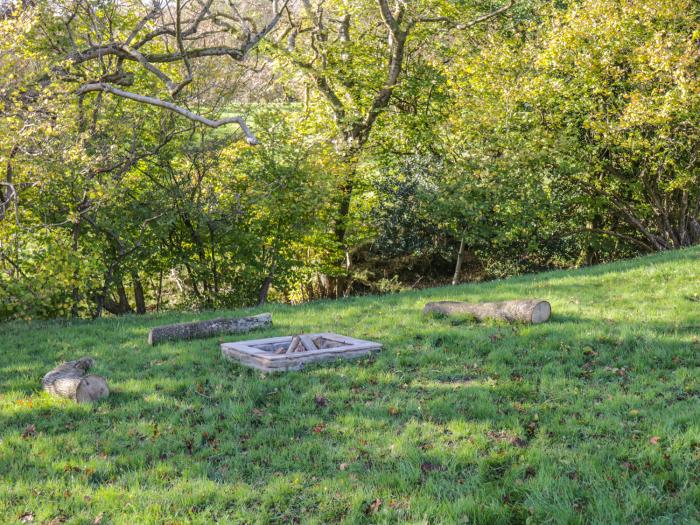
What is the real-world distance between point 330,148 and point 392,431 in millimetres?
13059

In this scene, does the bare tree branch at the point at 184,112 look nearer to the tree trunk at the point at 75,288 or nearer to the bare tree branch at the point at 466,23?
the tree trunk at the point at 75,288

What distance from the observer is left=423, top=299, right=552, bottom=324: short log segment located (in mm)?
9570

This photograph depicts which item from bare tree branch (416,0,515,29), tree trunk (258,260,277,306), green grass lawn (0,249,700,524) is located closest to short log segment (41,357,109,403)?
green grass lawn (0,249,700,524)

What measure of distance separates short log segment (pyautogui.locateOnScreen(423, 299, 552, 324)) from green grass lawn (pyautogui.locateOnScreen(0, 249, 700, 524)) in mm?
293

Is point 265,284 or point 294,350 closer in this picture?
point 294,350

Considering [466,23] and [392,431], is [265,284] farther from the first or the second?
[392,431]

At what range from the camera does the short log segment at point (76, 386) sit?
734 centimetres

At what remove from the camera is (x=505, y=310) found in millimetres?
9930

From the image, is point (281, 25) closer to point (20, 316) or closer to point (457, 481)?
point (20, 316)

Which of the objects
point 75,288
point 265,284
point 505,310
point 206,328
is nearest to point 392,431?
point 505,310

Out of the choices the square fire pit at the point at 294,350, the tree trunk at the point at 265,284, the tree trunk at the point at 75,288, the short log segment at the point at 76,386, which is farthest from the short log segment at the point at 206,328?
the tree trunk at the point at 265,284

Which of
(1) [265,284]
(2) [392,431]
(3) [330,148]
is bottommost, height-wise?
(2) [392,431]

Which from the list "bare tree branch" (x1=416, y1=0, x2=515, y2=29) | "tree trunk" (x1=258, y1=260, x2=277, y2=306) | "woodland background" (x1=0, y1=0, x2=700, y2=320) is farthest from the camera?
"bare tree branch" (x1=416, y1=0, x2=515, y2=29)

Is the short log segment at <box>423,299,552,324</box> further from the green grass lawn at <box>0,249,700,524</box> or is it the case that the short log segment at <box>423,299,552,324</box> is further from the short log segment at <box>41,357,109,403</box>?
the short log segment at <box>41,357,109,403</box>
